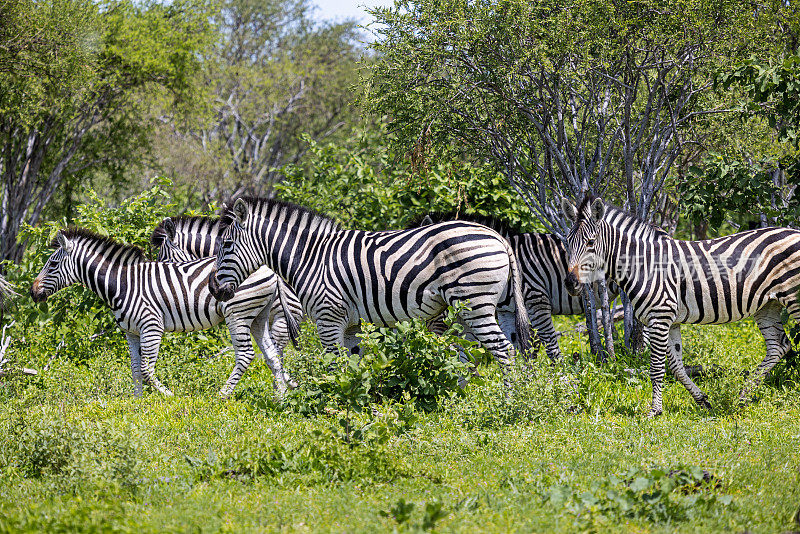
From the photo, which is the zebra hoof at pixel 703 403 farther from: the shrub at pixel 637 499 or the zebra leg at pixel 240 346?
the zebra leg at pixel 240 346

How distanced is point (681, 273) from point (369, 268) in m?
3.26

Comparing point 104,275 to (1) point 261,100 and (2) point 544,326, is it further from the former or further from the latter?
(1) point 261,100

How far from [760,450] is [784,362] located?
275cm

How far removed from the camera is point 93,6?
1772cm

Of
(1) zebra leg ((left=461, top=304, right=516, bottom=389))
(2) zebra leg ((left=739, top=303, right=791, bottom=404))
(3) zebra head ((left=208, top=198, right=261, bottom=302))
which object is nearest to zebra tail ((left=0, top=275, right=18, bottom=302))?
(3) zebra head ((left=208, top=198, right=261, bottom=302))

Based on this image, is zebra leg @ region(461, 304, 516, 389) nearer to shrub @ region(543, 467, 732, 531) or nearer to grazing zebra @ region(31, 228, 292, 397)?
grazing zebra @ region(31, 228, 292, 397)

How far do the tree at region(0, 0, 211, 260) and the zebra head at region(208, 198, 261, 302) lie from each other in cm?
805

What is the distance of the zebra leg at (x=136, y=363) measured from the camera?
9664 mm

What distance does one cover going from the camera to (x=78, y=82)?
55.0ft

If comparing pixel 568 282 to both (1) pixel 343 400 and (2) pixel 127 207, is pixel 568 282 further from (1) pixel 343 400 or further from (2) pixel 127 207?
(2) pixel 127 207

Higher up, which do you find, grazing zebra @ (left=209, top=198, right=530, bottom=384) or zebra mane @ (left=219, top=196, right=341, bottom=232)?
zebra mane @ (left=219, top=196, right=341, bottom=232)

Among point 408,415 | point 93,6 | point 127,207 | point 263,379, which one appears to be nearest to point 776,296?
point 408,415

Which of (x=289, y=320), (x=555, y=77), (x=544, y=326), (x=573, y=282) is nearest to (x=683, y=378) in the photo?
(x=573, y=282)

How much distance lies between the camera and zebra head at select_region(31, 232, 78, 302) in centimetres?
1014
